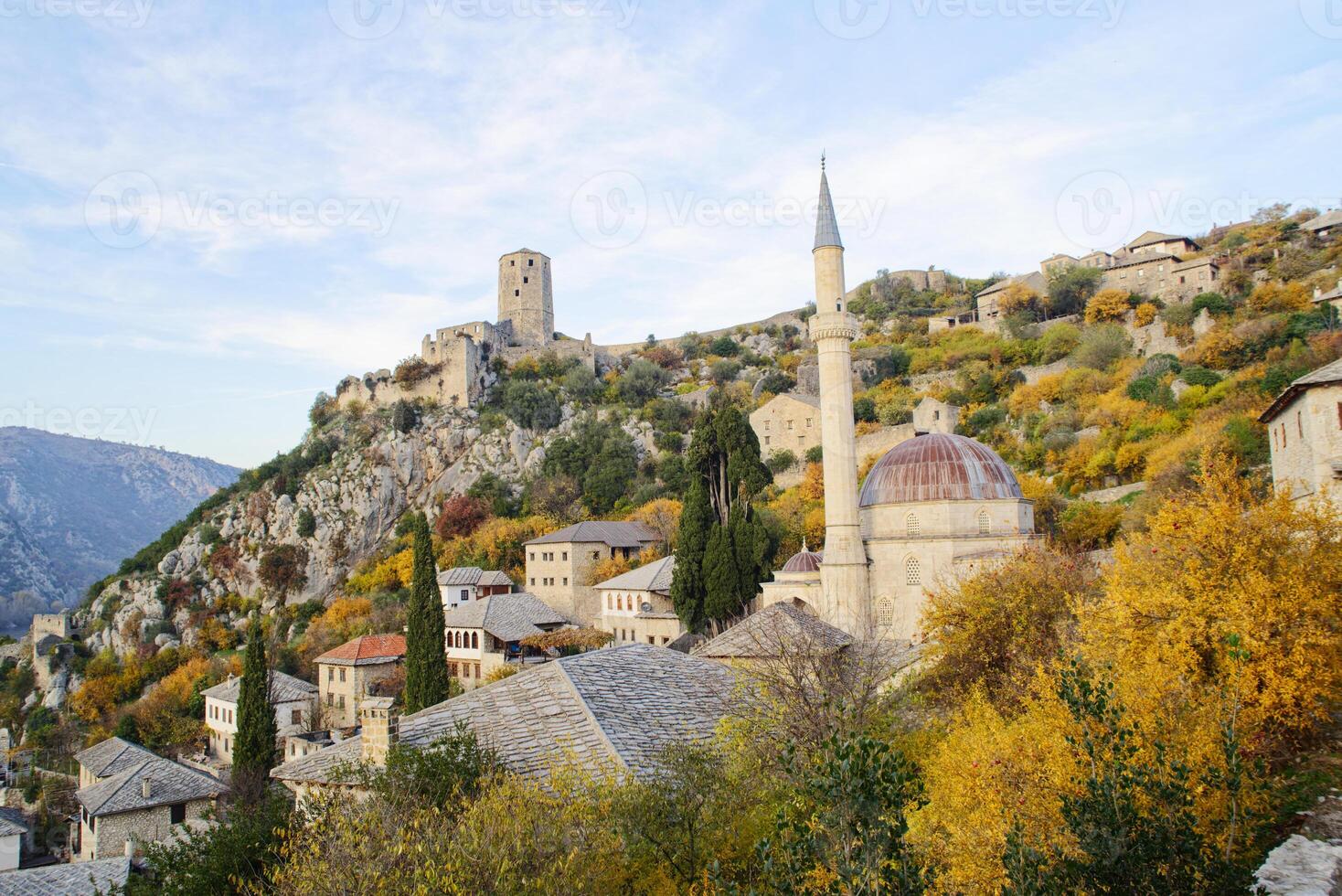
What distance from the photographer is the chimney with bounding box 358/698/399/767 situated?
11898 mm

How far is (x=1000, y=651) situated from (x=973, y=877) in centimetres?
1185

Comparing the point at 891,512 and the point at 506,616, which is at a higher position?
the point at 891,512

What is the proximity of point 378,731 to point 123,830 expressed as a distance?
20.2m

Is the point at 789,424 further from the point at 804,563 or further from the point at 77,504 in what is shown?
the point at 77,504

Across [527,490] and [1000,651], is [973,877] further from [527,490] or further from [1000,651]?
[527,490]

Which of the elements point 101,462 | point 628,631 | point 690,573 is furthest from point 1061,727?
point 101,462

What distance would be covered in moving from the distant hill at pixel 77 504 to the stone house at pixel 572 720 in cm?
9306

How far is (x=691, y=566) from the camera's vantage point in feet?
111

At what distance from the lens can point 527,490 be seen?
55.5 m

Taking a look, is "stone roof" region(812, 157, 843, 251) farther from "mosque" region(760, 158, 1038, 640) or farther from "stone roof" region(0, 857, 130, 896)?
"stone roof" region(0, 857, 130, 896)

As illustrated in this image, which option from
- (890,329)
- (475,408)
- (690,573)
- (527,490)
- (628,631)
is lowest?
(628,631)

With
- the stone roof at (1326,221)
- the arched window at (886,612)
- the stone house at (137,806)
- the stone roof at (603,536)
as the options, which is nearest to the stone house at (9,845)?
the stone house at (137,806)

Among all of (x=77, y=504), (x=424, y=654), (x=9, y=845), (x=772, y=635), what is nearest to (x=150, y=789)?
(x=9, y=845)

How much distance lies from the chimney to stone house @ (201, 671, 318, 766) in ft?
90.5
